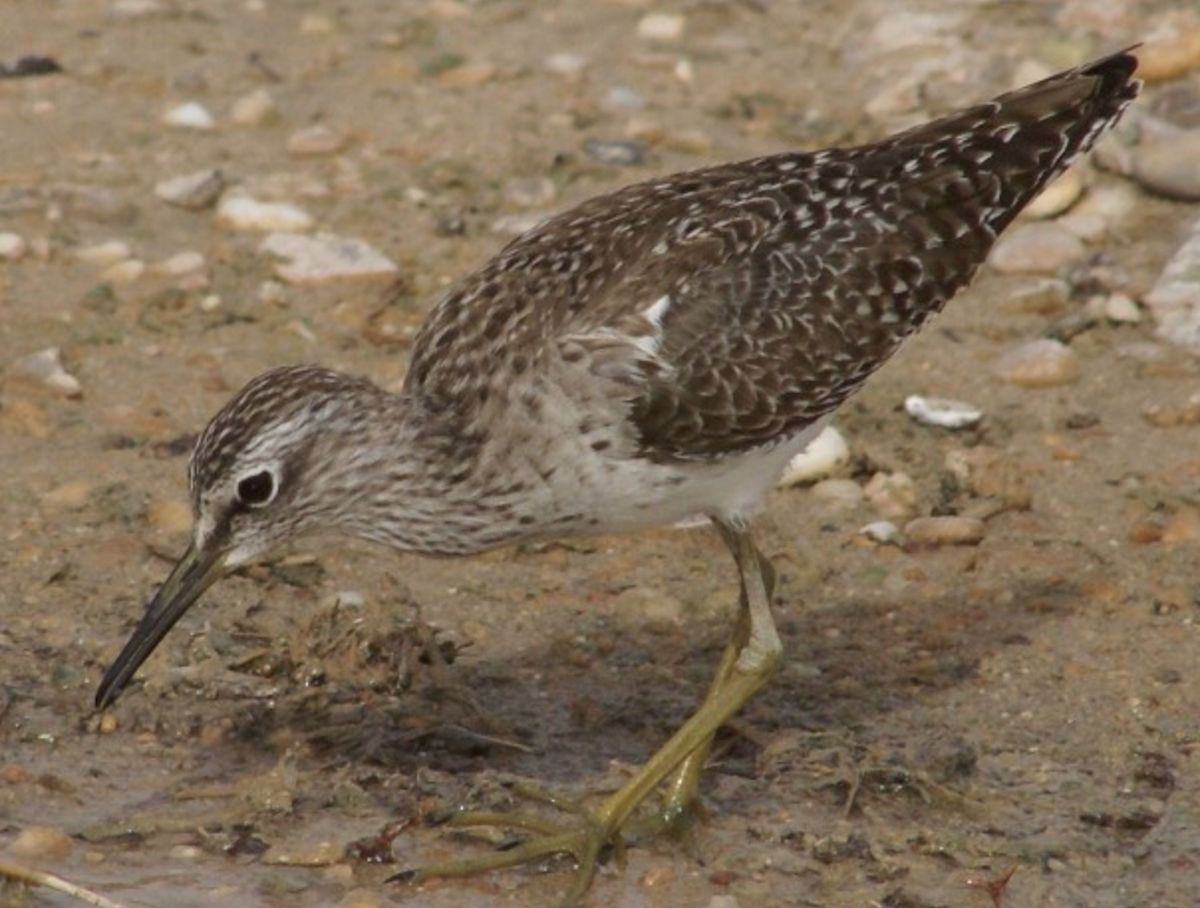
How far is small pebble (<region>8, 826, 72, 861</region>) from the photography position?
712cm

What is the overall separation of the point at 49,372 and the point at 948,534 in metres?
3.75

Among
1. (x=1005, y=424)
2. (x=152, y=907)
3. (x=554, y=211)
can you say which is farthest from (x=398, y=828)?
(x=554, y=211)

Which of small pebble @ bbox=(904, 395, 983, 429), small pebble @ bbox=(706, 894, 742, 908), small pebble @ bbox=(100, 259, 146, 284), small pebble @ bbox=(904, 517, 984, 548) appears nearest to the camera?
small pebble @ bbox=(706, 894, 742, 908)

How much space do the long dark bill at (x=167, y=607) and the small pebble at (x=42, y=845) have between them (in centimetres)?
43

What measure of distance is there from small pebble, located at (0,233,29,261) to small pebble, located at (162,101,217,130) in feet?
4.52

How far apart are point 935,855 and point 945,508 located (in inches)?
86.5

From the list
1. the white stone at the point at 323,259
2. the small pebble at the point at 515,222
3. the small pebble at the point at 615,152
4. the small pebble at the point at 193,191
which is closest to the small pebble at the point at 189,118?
the small pebble at the point at 193,191

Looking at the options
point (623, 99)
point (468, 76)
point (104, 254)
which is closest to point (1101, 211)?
point (623, 99)

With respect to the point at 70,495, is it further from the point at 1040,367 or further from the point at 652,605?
the point at 1040,367

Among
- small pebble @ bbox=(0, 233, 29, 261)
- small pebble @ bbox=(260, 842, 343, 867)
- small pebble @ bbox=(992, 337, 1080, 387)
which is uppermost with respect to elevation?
small pebble @ bbox=(992, 337, 1080, 387)

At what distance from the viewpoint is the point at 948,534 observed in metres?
8.88

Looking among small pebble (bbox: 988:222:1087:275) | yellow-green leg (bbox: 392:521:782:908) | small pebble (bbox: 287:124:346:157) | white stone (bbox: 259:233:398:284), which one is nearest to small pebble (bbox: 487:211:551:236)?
white stone (bbox: 259:233:398:284)

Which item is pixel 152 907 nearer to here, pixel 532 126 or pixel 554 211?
pixel 554 211

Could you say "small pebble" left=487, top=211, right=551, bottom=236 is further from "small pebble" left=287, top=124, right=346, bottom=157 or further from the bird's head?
the bird's head
